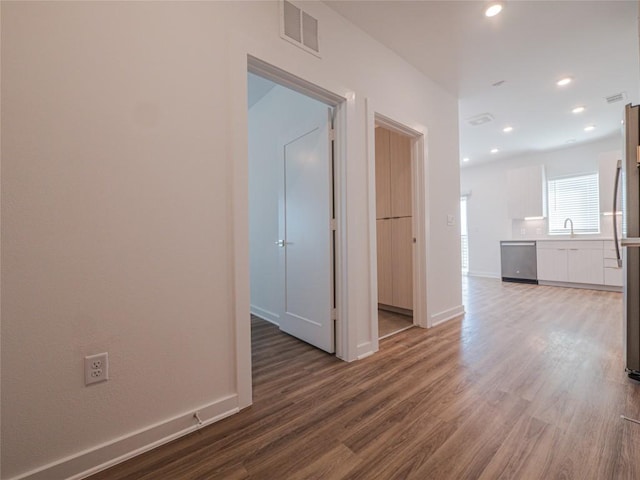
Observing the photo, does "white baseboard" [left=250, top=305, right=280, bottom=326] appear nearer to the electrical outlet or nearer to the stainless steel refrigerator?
the electrical outlet

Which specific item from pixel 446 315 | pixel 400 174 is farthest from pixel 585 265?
pixel 400 174

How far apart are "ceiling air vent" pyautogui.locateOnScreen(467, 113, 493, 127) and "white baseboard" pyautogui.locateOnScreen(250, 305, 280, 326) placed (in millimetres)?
4210

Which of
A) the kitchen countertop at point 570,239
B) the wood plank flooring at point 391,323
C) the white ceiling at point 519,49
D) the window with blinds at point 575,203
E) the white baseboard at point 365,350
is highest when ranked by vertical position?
the white ceiling at point 519,49

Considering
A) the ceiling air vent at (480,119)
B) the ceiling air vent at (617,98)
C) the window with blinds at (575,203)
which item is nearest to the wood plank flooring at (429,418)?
the ceiling air vent at (617,98)

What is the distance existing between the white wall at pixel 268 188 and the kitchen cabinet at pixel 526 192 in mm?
5753

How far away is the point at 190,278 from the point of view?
1.45 meters

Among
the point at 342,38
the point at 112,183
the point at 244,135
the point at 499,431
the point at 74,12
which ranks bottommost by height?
the point at 499,431

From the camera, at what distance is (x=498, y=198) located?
6.80 metres

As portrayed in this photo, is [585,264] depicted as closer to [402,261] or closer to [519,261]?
[519,261]

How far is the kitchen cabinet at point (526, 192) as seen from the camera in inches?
234

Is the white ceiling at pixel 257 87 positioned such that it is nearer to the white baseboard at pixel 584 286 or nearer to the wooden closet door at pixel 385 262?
the wooden closet door at pixel 385 262

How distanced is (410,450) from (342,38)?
2.80 m

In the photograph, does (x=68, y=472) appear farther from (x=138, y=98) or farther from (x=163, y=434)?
(x=138, y=98)

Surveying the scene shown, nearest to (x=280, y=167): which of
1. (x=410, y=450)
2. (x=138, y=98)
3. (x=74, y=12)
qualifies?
(x=138, y=98)
